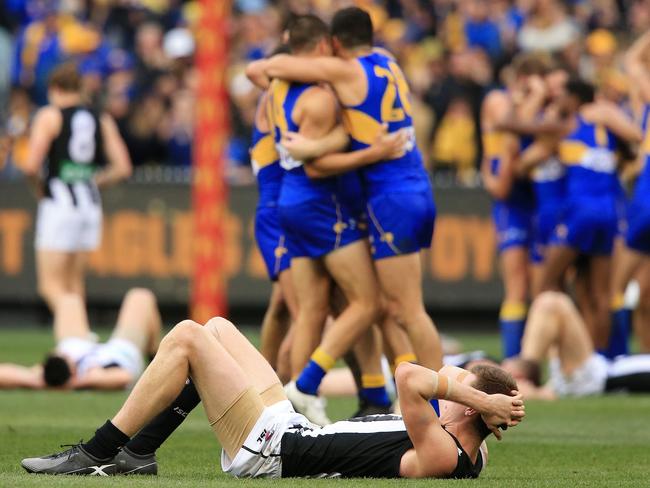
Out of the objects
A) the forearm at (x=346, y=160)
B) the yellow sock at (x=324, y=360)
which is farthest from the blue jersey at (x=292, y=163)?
the yellow sock at (x=324, y=360)

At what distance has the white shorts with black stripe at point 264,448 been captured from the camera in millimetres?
7492

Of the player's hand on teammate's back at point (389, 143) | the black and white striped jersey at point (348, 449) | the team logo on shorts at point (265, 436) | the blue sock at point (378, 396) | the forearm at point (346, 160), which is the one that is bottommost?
the blue sock at point (378, 396)

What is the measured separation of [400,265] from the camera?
10523 millimetres

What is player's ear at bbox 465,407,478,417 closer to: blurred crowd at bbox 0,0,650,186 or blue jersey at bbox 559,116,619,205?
blue jersey at bbox 559,116,619,205

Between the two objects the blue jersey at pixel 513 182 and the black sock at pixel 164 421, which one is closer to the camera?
the black sock at pixel 164 421

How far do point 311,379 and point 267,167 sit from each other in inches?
76.1

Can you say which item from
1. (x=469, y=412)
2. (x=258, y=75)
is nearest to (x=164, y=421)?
(x=469, y=412)

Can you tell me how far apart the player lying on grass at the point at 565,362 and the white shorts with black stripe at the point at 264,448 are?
5.75 meters

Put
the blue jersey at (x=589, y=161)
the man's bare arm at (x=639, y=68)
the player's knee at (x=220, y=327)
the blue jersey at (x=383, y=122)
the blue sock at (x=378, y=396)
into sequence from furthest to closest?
the blue jersey at (x=589, y=161) < the man's bare arm at (x=639, y=68) < the blue sock at (x=378, y=396) < the blue jersey at (x=383, y=122) < the player's knee at (x=220, y=327)

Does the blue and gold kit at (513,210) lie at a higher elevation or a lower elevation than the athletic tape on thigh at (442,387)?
lower

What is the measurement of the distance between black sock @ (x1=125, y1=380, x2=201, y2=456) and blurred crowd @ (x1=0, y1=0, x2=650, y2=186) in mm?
13550

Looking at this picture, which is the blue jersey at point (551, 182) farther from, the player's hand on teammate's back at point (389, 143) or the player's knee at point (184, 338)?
the player's knee at point (184, 338)

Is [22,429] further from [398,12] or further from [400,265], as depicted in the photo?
[398,12]

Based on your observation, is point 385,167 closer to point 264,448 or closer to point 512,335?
point 264,448
